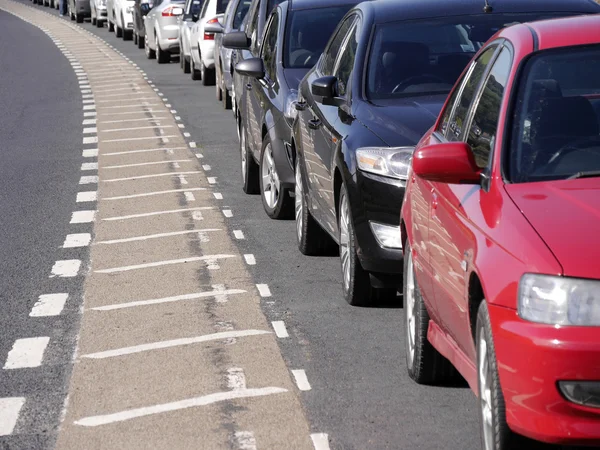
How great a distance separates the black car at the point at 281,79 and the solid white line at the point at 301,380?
436 cm

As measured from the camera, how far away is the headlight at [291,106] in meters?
11.6

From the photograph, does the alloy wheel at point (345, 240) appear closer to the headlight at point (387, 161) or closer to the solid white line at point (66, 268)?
the headlight at point (387, 161)

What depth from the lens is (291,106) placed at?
1171cm

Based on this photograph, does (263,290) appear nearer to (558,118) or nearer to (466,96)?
(466,96)

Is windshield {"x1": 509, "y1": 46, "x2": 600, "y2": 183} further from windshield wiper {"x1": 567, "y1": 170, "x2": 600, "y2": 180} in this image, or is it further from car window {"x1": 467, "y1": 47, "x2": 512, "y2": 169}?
car window {"x1": 467, "y1": 47, "x2": 512, "y2": 169}

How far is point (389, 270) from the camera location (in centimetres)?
858

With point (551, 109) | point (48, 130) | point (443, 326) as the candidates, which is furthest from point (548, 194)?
point (48, 130)

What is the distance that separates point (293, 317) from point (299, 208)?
7.31 feet

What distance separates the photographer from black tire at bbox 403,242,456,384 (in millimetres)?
6871

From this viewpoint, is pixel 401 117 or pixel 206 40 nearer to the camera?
pixel 401 117

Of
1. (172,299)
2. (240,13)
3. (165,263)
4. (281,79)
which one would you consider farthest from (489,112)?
(240,13)

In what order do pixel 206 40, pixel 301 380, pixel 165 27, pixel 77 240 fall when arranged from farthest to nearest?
pixel 165 27 < pixel 206 40 < pixel 77 240 < pixel 301 380

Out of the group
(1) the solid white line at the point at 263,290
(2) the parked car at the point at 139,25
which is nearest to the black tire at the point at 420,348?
(1) the solid white line at the point at 263,290

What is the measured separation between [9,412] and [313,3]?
700cm
